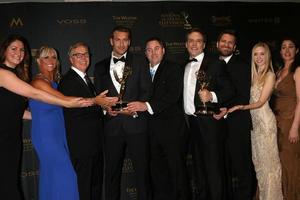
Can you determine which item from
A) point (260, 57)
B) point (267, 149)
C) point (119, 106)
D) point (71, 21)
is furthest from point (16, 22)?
point (267, 149)

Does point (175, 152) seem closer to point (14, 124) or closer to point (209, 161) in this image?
point (209, 161)

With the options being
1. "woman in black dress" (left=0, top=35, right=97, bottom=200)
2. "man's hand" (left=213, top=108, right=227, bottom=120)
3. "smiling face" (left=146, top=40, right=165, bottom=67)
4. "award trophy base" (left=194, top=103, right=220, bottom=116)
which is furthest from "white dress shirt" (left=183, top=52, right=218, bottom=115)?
"woman in black dress" (left=0, top=35, right=97, bottom=200)

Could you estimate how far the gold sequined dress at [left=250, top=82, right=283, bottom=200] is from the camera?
138 inches

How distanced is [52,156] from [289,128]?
252 centimetres

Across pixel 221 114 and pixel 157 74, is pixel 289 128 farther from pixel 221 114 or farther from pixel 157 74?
pixel 157 74

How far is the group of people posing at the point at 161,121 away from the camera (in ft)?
9.78

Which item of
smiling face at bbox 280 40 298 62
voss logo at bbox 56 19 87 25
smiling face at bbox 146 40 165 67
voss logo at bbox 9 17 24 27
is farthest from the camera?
voss logo at bbox 56 19 87 25

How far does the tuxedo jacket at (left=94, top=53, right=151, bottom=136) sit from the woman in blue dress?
0.53m

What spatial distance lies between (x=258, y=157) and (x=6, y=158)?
2484mm

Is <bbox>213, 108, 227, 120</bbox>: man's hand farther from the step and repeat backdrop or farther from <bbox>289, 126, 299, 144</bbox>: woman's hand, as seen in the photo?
the step and repeat backdrop

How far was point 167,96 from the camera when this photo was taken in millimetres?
3457

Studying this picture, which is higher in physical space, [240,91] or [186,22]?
[186,22]

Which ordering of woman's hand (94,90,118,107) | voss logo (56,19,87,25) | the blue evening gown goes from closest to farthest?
the blue evening gown, woman's hand (94,90,118,107), voss logo (56,19,87,25)

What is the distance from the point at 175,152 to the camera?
350 cm
